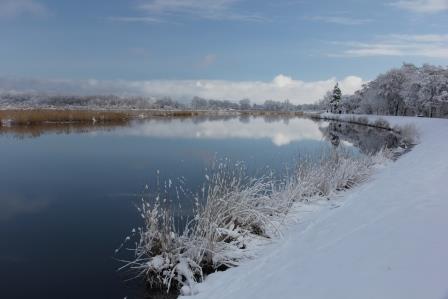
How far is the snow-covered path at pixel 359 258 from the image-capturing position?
404cm

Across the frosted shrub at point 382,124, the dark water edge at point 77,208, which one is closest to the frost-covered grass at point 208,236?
the dark water edge at point 77,208

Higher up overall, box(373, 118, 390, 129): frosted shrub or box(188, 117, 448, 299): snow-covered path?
box(373, 118, 390, 129): frosted shrub

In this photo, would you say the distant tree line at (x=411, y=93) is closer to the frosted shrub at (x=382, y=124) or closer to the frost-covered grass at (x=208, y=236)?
the frosted shrub at (x=382, y=124)

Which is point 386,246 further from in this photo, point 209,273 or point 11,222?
point 11,222

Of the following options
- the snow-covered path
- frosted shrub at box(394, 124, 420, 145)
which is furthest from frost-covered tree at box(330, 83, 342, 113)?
the snow-covered path

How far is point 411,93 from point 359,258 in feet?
172

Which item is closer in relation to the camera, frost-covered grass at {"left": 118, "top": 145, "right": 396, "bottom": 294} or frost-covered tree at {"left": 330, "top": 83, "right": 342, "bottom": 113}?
frost-covered grass at {"left": 118, "top": 145, "right": 396, "bottom": 294}

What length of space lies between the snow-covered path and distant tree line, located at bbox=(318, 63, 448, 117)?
44055 millimetres

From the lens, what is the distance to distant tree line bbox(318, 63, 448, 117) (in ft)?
156

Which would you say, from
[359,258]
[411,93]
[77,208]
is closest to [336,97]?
[411,93]

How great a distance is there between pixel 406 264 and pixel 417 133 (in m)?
26.8

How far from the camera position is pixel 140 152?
1966 centimetres

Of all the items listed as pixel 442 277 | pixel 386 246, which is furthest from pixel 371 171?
pixel 442 277

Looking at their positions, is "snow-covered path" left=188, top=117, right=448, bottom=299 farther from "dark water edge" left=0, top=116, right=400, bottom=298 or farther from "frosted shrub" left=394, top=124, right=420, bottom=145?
"frosted shrub" left=394, top=124, right=420, bottom=145
